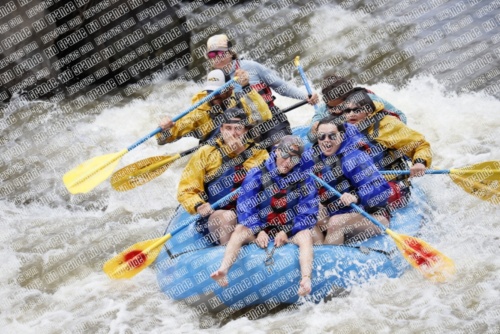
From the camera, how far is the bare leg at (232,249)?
4.19 m

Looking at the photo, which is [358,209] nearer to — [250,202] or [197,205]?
[250,202]

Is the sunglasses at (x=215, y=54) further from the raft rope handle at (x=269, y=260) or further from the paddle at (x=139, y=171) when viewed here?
the raft rope handle at (x=269, y=260)

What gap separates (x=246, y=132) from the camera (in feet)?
15.1

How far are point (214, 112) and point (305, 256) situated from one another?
1343 mm

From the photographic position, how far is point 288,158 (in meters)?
4.20

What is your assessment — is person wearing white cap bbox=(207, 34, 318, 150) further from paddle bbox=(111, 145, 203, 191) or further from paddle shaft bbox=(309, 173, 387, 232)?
paddle bbox=(111, 145, 203, 191)

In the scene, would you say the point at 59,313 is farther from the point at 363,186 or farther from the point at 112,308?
the point at 363,186

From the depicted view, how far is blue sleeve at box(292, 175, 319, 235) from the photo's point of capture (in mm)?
4234

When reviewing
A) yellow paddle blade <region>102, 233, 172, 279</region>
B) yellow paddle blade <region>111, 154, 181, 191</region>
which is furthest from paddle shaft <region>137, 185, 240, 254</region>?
yellow paddle blade <region>111, 154, 181, 191</region>

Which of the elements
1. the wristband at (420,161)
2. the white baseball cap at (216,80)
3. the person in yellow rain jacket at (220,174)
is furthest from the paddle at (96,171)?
the wristband at (420,161)

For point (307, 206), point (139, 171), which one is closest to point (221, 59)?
point (139, 171)

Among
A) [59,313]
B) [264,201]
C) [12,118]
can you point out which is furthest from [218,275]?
[12,118]

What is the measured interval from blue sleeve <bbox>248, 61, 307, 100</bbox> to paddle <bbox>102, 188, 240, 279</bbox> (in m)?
1.28

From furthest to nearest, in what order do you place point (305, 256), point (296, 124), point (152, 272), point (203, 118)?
1. point (296, 124)
2. point (152, 272)
3. point (203, 118)
4. point (305, 256)
